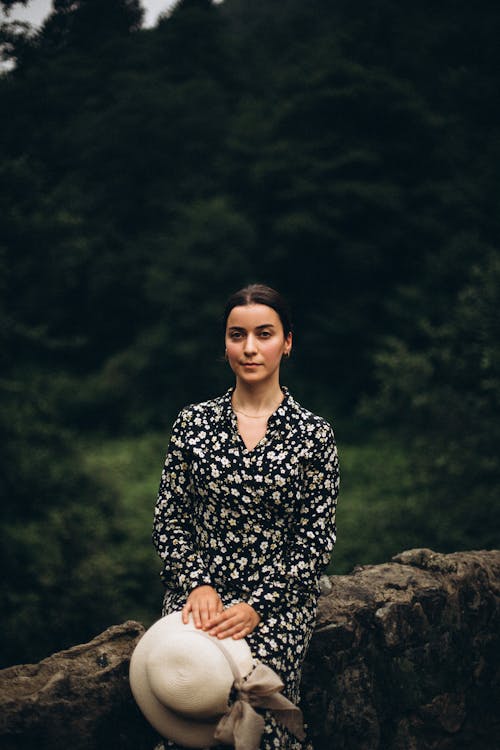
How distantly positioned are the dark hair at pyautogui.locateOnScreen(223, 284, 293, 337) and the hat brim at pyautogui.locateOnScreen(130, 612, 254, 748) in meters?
0.96

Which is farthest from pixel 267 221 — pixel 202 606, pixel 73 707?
pixel 202 606

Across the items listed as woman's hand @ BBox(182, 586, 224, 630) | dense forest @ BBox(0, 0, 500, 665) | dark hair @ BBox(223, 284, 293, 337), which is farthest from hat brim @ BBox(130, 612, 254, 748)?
dense forest @ BBox(0, 0, 500, 665)

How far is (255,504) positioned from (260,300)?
634 millimetres

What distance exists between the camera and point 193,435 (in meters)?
2.26

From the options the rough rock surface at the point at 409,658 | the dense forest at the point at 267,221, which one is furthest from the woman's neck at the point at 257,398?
the dense forest at the point at 267,221

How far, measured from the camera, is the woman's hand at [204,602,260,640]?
200 centimetres

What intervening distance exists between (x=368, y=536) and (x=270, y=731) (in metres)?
8.05

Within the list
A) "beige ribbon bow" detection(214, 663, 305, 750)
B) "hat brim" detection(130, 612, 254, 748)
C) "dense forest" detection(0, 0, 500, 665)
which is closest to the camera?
"beige ribbon bow" detection(214, 663, 305, 750)

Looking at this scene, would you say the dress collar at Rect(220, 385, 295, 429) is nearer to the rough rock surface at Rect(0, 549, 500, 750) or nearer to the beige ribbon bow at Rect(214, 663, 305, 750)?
the beige ribbon bow at Rect(214, 663, 305, 750)

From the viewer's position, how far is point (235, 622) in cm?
203

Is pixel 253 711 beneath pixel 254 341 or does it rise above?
beneath

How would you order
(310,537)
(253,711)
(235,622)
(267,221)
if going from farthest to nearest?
→ 1. (267,221)
2. (310,537)
3. (235,622)
4. (253,711)

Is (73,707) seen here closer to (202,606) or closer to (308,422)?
(202,606)

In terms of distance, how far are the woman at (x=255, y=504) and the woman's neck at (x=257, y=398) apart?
0.6 inches
